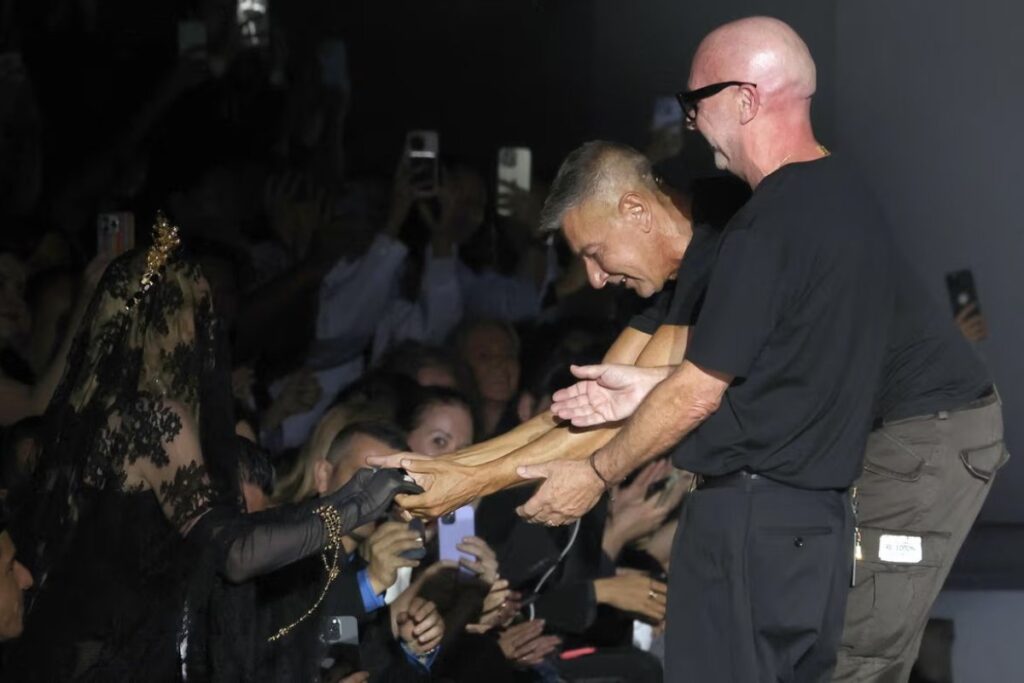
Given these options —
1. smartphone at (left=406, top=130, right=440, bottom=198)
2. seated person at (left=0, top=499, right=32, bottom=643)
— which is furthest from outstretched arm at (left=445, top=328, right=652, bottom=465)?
smartphone at (left=406, top=130, right=440, bottom=198)

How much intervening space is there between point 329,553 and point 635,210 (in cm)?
107

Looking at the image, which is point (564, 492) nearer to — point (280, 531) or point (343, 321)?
point (280, 531)

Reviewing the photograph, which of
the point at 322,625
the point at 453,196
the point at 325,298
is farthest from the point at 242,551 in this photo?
the point at 453,196

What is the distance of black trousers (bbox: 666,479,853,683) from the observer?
3627 mm

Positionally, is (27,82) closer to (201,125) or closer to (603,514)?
(201,125)

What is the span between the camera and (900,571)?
4082 millimetres

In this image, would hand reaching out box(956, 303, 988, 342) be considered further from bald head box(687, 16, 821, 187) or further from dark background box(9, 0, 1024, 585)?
bald head box(687, 16, 821, 187)

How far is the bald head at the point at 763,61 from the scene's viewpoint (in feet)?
12.1

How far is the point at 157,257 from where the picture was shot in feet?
14.0

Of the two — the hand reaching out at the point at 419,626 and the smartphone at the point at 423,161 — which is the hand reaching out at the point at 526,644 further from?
the smartphone at the point at 423,161

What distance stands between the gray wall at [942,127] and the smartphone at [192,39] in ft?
8.01

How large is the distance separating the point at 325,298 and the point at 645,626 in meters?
1.60

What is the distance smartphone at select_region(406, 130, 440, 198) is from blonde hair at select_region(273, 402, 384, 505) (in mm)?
1150

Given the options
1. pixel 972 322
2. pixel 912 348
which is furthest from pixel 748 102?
pixel 972 322
